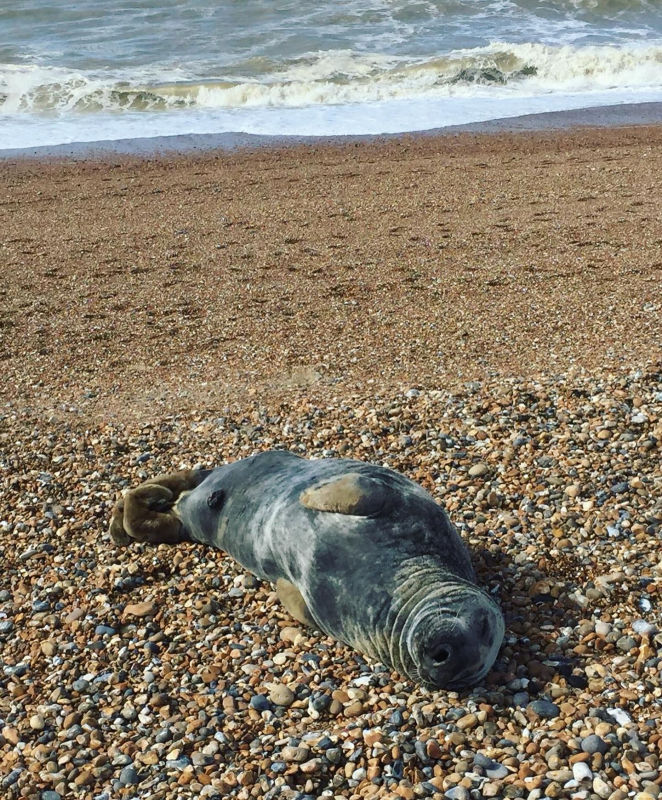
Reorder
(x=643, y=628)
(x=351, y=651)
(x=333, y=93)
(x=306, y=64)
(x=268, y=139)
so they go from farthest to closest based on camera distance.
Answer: (x=306, y=64) → (x=333, y=93) → (x=268, y=139) → (x=351, y=651) → (x=643, y=628)

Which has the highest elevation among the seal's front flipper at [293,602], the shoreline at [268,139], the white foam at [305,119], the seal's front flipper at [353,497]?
the white foam at [305,119]

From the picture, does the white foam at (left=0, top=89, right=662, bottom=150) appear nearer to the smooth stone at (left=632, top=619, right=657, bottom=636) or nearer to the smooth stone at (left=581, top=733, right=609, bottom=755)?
the smooth stone at (left=632, top=619, right=657, bottom=636)

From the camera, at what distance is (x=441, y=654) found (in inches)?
138

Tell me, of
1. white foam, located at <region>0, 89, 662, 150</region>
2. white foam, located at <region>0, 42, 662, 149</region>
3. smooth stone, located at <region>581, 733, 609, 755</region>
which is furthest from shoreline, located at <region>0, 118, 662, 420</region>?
white foam, located at <region>0, 42, 662, 149</region>

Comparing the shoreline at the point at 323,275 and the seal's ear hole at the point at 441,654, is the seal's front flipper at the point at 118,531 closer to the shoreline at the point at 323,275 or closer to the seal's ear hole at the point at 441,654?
the shoreline at the point at 323,275

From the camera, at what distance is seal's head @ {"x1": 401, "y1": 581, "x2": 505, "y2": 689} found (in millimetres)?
3504

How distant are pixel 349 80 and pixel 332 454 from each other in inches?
784

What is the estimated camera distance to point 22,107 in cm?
2227

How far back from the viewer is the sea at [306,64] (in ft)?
67.3

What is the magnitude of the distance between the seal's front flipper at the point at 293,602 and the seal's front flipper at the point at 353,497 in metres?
0.43

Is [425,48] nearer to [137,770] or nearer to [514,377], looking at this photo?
[514,377]

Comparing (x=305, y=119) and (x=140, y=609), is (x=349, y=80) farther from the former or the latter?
(x=140, y=609)

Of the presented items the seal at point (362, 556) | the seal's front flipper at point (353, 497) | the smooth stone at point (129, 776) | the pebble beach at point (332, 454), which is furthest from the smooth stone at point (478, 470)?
the smooth stone at point (129, 776)

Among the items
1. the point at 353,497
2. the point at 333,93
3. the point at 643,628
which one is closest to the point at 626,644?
the point at 643,628
